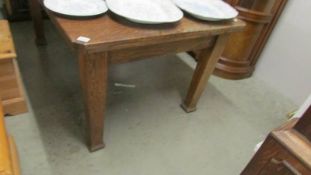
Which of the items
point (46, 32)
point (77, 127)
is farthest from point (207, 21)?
point (46, 32)

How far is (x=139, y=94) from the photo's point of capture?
1.76 meters

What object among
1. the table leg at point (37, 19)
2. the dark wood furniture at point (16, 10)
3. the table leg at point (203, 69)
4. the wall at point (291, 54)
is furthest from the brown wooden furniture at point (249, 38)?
the dark wood furniture at point (16, 10)

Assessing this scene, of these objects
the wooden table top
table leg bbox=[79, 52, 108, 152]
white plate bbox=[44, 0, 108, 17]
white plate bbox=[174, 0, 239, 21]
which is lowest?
table leg bbox=[79, 52, 108, 152]

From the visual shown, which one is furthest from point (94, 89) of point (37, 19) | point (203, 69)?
point (37, 19)

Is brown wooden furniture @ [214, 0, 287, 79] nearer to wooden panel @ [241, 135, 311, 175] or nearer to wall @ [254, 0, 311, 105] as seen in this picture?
wall @ [254, 0, 311, 105]

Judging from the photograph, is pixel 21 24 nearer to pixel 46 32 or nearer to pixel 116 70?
pixel 46 32

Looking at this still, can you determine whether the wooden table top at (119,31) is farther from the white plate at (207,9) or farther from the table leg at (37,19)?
the table leg at (37,19)

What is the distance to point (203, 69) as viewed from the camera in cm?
146

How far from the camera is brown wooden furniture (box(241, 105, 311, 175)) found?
0.47 meters

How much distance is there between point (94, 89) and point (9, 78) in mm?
592

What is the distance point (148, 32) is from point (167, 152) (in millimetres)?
724

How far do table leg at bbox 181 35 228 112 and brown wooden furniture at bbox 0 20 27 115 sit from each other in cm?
101

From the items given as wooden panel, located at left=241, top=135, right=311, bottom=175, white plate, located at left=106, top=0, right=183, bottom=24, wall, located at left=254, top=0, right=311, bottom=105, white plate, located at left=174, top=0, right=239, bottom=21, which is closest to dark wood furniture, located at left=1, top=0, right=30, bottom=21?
white plate, located at left=106, top=0, right=183, bottom=24

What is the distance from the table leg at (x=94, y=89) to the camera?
0.95 meters
